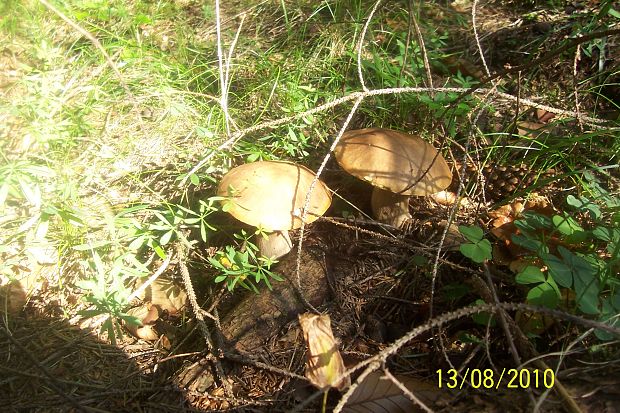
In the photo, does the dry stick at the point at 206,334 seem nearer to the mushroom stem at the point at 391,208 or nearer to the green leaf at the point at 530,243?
the mushroom stem at the point at 391,208

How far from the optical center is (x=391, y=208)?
2535 millimetres

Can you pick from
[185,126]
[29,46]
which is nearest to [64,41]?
[29,46]

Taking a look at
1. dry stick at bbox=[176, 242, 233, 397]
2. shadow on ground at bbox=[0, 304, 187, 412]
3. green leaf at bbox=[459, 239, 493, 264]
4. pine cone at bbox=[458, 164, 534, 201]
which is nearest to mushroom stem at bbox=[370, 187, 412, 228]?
pine cone at bbox=[458, 164, 534, 201]

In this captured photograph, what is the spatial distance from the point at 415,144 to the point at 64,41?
325cm

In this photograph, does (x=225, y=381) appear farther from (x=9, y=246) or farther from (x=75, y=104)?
(x=75, y=104)

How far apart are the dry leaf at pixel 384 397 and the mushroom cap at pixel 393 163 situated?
964mm

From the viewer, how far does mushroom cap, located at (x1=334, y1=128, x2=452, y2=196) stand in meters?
2.17

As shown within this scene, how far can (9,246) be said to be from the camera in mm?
2238

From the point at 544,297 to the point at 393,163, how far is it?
0.95 m

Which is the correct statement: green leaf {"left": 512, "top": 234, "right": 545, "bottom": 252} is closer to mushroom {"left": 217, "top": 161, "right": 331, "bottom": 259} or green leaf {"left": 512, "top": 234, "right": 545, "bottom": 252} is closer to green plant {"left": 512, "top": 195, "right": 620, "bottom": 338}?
green plant {"left": 512, "top": 195, "right": 620, "bottom": 338}

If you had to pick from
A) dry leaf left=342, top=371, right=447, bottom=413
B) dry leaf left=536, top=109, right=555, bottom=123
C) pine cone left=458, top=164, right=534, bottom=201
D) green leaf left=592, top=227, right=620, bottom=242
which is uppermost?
green leaf left=592, top=227, right=620, bottom=242

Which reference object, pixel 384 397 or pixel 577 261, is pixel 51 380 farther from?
pixel 577 261
